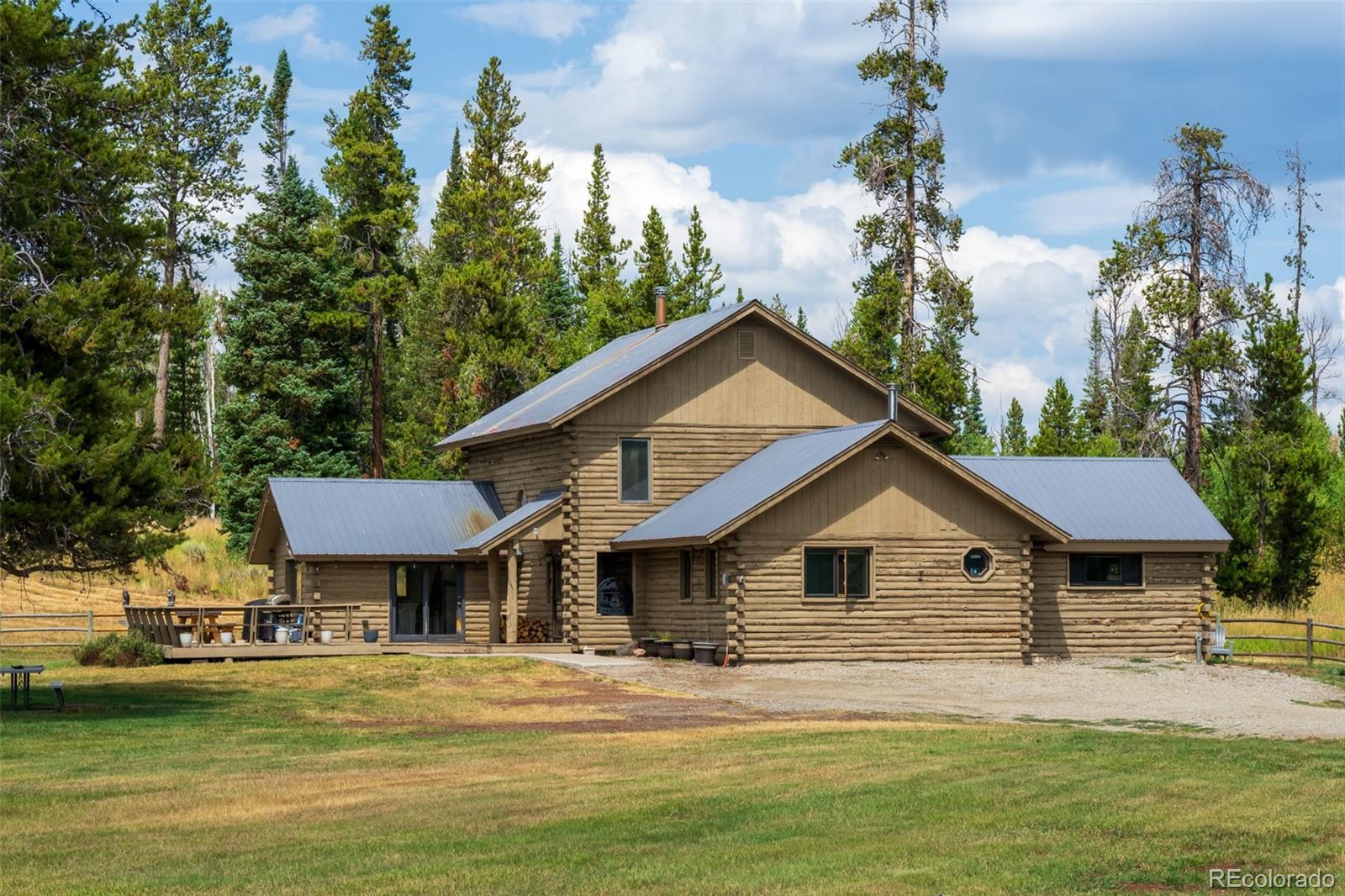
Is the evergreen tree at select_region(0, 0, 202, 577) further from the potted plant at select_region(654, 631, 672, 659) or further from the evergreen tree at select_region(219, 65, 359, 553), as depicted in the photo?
the evergreen tree at select_region(219, 65, 359, 553)

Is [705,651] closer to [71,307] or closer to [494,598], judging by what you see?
[494,598]

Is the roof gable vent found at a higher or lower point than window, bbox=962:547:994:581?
higher

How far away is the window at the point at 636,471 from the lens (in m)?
40.2

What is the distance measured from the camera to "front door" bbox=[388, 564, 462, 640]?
41.8 meters

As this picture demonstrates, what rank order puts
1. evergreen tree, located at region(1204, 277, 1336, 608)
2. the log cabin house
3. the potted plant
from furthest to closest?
evergreen tree, located at region(1204, 277, 1336, 608) < the potted plant < the log cabin house

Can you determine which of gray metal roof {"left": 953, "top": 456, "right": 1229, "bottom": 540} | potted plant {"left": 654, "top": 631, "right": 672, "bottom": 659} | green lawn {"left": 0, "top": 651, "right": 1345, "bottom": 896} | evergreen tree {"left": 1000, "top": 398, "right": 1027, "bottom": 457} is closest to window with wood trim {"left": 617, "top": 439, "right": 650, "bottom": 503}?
potted plant {"left": 654, "top": 631, "right": 672, "bottom": 659}

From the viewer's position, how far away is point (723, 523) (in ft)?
114

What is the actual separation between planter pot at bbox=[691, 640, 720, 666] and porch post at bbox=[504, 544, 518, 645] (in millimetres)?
4930

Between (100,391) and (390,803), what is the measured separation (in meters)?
11.5

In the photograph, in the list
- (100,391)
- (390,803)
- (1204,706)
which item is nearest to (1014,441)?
(1204,706)

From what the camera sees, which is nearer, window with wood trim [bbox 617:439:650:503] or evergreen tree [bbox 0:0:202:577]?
evergreen tree [bbox 0:0:202:577]

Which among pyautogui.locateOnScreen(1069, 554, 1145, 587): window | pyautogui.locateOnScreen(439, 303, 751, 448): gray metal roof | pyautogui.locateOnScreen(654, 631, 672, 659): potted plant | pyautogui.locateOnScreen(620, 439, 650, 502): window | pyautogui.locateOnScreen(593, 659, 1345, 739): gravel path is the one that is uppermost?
pyautogui.locateOnScreen(439, 303, 751, 448): gray metal roof

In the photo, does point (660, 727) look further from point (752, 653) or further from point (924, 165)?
point (924, 165)

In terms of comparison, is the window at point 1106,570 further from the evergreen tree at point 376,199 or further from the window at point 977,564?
the evergreen tree at point 376,199
